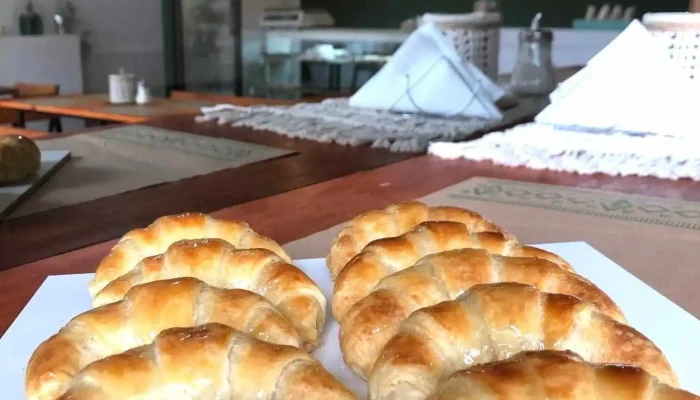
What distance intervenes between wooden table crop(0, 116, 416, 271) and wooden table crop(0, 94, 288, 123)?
105 cm

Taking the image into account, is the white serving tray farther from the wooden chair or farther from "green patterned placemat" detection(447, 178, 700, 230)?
the wooden chair

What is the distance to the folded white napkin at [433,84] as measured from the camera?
167 cm

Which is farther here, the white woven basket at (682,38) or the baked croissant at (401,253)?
the white woven basket at (682,38)

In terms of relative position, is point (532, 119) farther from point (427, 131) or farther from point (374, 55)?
point (374, 55)

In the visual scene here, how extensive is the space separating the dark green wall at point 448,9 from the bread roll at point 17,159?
4.38 m

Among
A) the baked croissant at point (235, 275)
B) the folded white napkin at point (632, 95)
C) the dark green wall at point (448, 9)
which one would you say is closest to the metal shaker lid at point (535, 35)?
the folded white napkin at point (632, 95)

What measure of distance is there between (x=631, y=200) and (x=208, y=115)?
1.06 metres

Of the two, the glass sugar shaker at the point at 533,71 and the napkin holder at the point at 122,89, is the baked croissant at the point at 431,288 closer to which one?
the glass sugar shaker at the point at 533,71

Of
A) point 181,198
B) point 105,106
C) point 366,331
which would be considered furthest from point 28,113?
point 366,331

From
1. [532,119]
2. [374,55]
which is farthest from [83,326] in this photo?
[374,55]

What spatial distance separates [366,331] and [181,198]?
0.62 m

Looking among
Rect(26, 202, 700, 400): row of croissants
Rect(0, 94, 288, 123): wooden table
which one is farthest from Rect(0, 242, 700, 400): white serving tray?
Rect(0, 94, 288, 123): wooden table

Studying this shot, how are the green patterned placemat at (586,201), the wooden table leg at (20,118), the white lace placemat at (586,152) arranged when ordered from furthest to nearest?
1. the wooden table leg at (20,118)
2. the white lace placemat at (586,152)
3. the green patterned placemat at (586,201)

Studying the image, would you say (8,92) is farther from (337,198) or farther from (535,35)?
(337,198)
